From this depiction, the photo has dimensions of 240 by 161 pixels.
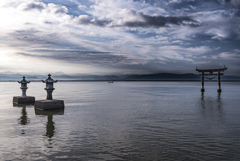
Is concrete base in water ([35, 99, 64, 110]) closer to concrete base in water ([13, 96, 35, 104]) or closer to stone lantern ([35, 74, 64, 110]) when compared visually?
stone lantern ([35, 74, 64, 110])

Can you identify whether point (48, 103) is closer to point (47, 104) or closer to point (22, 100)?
point (47, 104)

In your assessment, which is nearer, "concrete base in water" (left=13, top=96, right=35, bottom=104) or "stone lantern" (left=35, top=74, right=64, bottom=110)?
"stone lantern" (left=35, top=74, right=64, bottom=110)

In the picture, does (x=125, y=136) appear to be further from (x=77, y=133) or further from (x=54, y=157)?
(x=54, y=157)

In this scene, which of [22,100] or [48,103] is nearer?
[48,103]

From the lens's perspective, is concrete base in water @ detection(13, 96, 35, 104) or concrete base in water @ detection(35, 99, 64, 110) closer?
concrete base in water @ detection(35, 99, 64, 110)

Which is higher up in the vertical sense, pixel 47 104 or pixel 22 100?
pixel 47 104

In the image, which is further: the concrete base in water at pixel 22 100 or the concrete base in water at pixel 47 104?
the concrete base in water at pixel 22 100

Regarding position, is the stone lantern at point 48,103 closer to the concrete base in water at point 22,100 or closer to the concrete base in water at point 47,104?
the concrete base in water at point 47,104

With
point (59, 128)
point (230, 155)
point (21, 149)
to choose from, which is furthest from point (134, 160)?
point (59, 128)

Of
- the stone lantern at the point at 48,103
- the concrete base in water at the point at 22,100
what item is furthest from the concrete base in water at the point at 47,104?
the concrete base in water at the point at 22,100

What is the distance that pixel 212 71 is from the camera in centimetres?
4478

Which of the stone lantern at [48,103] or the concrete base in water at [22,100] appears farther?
the concrete base in water at [22,100]

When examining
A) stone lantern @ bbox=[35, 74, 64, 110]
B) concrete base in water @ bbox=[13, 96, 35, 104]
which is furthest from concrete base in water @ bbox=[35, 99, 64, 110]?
concrete base in water @ bbox=[13, 96, 35, 104]

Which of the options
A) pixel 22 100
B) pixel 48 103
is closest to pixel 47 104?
pixel 48 103
